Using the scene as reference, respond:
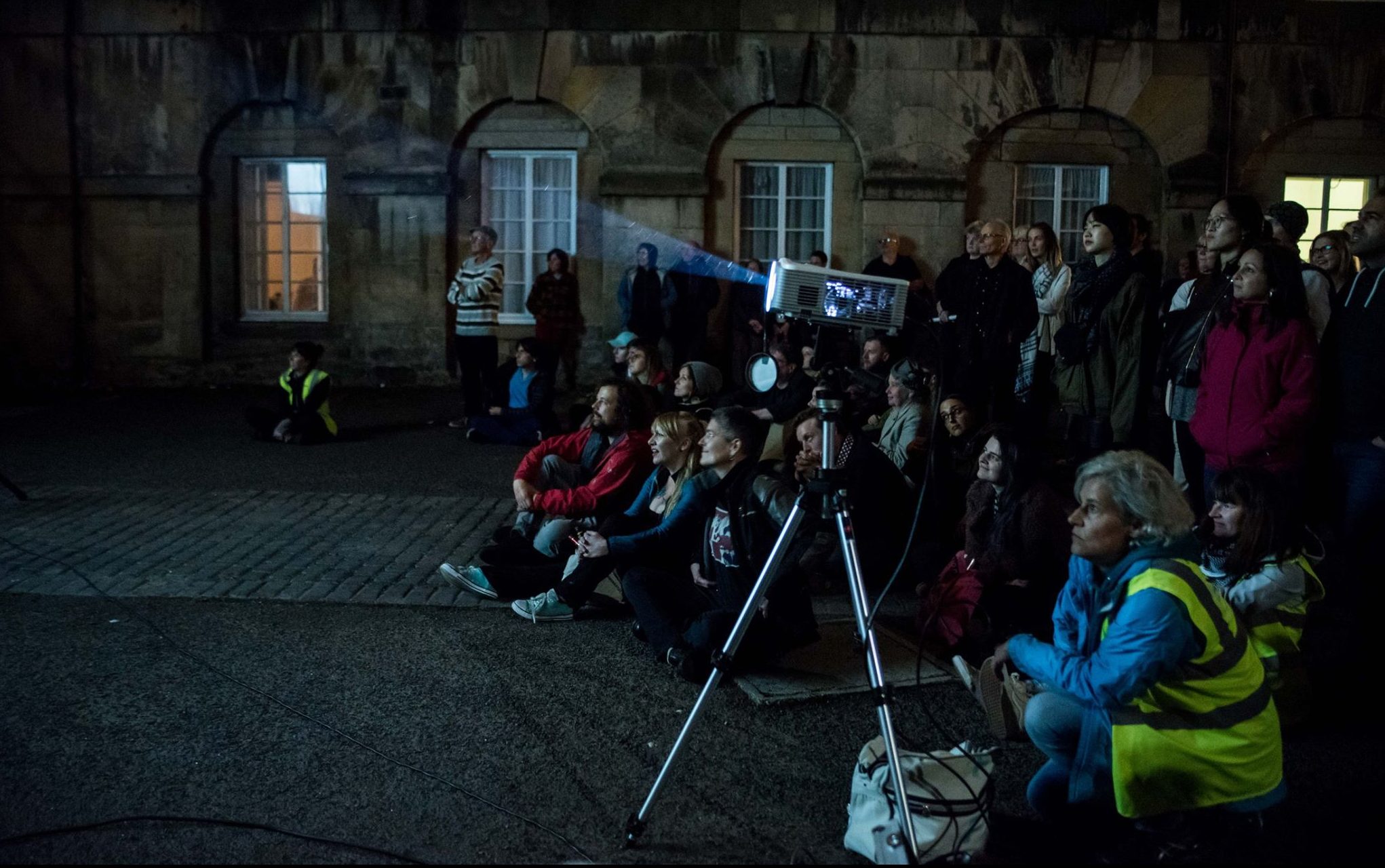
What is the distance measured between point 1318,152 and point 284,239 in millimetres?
13163

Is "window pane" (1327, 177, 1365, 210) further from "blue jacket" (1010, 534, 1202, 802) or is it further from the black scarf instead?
"blue jacket" (1010, 534, 1202, 802)

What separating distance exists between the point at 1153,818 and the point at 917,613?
277 cm

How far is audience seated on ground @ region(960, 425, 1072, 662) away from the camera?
5848 millimetres

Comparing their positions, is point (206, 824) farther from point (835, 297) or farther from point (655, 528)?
point (655, 528)

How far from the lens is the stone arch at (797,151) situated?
1639 centimetres

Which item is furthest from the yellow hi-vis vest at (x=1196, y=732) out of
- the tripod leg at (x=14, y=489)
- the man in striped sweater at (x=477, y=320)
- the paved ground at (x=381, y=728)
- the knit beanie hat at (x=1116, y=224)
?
the man in striped sweater at (x=477, y=320)

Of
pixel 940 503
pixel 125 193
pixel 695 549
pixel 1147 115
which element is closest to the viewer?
pixel 695 549

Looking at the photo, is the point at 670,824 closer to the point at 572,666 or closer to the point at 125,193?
the point at 572,666

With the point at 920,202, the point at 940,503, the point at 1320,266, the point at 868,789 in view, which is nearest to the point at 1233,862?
the point at 868,789

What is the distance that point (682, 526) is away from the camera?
6109 millimetres

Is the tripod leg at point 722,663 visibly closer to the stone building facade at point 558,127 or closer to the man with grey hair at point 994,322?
the man with grey hair at point 994,322

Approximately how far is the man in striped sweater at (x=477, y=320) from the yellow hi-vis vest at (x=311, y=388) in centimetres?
139

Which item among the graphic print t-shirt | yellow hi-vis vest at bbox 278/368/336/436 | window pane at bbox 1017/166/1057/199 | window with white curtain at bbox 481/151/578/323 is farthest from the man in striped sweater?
the graphic print t-shirt

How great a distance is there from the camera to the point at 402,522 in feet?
28.8
